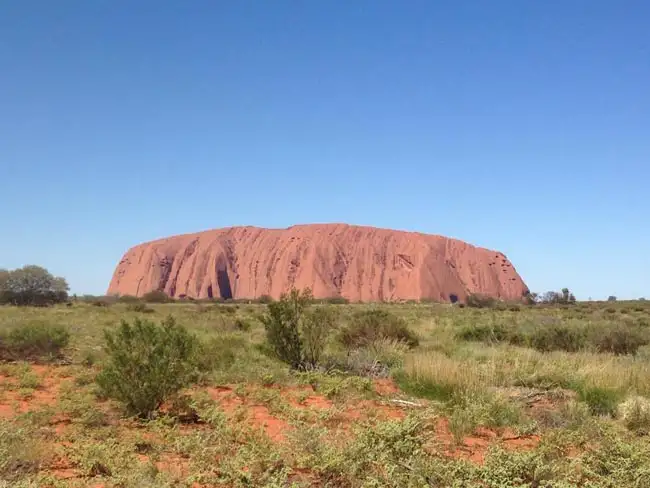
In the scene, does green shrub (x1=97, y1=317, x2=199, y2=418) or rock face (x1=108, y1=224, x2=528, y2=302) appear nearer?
green shrub (x1=97, y1=317, x2=199, y2=418)

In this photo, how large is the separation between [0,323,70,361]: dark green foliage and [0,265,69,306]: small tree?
1522 inches

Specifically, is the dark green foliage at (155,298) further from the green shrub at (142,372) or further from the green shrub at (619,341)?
the green shrub at (142,372)

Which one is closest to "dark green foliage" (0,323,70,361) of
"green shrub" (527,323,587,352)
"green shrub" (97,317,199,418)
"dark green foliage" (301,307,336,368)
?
"green shrub" (97,317,199,418)

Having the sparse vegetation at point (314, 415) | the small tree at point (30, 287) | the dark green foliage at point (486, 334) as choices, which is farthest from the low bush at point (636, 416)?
the small tree at point (30, 287)

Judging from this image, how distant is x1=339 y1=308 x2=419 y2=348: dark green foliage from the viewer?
14766 millimetres

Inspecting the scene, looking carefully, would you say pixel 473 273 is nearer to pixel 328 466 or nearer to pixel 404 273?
pixel 404 273

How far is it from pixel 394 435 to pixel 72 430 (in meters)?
3.99

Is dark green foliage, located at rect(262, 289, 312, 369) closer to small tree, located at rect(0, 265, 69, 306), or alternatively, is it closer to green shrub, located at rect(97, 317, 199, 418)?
green shrub, located at rect(97, 317, 199, 418)

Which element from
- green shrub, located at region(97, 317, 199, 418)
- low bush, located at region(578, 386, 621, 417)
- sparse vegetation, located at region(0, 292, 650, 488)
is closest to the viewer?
sparse vegetation, located at region(0, 292, 650, 488)

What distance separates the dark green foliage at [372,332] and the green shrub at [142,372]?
21.5ft

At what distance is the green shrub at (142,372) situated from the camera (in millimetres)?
7531

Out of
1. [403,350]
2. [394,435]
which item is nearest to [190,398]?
[394,435]

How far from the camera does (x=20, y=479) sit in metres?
4.37

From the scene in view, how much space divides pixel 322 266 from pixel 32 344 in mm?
87743
